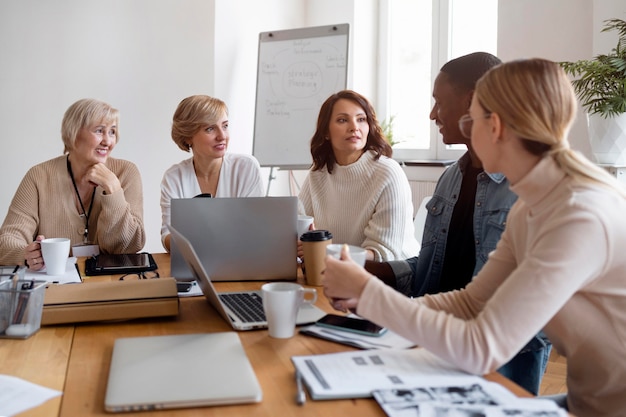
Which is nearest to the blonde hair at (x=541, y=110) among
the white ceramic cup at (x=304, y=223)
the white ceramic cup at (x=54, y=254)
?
the white ceramic cup at (x=304, y=223)

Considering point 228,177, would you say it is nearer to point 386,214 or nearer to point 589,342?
point 386,214

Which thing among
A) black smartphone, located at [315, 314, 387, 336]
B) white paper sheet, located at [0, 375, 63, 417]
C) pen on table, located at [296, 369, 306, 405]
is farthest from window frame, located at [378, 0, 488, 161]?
white paper sheet, located at [0, 375, 63, 417]

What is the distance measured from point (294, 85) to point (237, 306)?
2.91 m

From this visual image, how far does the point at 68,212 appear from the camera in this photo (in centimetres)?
221

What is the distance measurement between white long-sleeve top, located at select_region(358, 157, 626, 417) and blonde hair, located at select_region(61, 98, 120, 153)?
1.68m

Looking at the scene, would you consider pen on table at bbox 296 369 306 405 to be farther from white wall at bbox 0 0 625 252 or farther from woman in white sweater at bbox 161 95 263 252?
white wall at bbox 0 0 625 252

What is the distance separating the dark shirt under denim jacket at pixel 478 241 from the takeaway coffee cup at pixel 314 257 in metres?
0.24

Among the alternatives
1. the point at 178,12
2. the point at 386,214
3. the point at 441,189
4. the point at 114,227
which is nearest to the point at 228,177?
the point at 114,227

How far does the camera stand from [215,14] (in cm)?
403

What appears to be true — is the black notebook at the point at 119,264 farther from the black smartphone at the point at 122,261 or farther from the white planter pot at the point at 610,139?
the white planter pot at the point at 610,139

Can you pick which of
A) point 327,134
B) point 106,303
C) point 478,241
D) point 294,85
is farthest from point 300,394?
point 294,85

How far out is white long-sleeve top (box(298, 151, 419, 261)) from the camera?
2.05 m

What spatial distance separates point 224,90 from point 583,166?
3403 millimetres

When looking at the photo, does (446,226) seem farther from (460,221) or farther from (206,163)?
(206,163)
